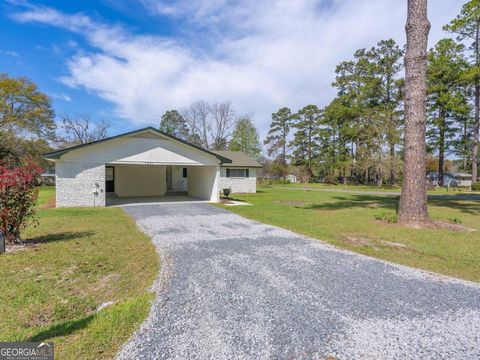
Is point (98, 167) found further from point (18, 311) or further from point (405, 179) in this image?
point (405, 179)

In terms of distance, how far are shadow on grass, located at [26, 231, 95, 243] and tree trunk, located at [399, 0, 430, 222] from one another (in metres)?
10.2

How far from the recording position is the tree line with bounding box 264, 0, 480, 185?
2853 cm

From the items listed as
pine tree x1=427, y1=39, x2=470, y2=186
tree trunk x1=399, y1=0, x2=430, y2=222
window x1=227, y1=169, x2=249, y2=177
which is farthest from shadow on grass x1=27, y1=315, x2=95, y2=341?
pine tree x1=427, y1=39, x2=470, y2=186

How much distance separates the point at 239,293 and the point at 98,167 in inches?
470

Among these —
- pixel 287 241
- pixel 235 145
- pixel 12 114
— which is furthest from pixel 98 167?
pixel 235 145

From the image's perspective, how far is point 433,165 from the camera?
50.4 metres

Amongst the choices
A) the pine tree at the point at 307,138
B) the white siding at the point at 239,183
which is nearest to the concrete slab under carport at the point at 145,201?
the white siding at the point at 239,183

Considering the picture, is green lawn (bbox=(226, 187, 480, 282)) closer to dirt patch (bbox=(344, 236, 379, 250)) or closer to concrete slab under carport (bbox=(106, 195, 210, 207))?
dirt patch (bbox=(344, 236, 379, 250))

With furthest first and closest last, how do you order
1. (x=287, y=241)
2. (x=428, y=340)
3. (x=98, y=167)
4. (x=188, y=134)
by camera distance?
(x=188, y=134)
(x=98, y=167)
(x=287, y=241)
(x=428, y=340)

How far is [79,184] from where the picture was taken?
12.6 metres

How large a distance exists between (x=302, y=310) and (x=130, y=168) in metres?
17.6

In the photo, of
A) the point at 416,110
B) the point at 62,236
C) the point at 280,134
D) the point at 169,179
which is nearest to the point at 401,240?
the point at 416,110

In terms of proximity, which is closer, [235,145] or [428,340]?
[428,340]

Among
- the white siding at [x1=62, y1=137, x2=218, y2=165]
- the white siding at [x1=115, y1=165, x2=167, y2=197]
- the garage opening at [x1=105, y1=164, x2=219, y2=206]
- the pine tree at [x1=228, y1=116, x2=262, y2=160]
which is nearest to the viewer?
the white siding at [x1=62, y1=137, x2=218, y2=165]
